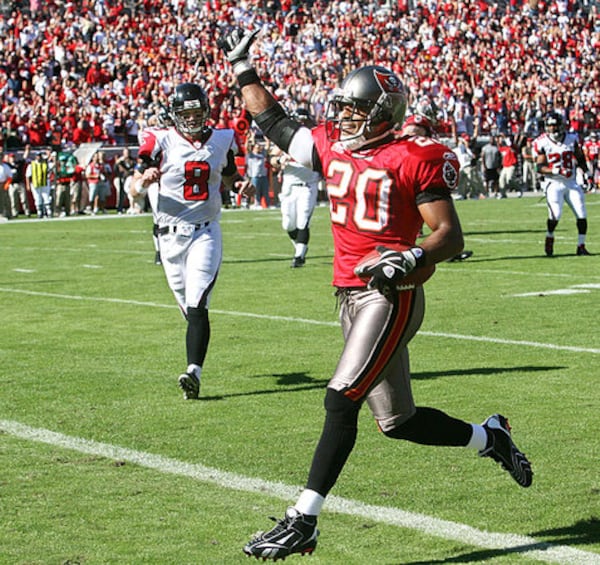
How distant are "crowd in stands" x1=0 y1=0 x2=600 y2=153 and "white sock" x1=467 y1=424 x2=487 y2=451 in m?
23.8

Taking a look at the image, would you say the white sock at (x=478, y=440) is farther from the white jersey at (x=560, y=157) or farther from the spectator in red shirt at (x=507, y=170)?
the spectator in red shirt at (x=507, y=170)

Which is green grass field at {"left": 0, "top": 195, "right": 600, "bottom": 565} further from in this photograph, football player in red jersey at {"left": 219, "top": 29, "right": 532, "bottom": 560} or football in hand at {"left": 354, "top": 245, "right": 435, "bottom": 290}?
football in hand at {"left": 354, "top": 245, "right": 435, "bottom": 290}

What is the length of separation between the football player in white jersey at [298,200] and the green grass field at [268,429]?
1.94 m

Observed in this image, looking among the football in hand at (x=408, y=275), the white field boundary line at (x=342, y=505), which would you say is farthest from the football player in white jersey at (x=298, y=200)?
the football in hand at (x=408, y=275)

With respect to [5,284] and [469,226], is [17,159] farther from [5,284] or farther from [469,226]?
[5,284]

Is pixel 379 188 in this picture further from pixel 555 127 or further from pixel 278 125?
pixel 555 127

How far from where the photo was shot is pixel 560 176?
50.2ft

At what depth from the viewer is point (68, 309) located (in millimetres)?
11445

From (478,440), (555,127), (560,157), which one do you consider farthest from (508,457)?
(555,127)

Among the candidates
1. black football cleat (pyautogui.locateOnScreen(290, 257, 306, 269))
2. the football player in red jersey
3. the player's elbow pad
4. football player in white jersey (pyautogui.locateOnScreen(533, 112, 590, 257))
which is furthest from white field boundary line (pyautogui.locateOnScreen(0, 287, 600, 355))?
football player in white jersey (pyautogui.locateOnScreen(533, 112, 590, 257))

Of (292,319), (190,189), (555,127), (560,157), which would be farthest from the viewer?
(555,127)

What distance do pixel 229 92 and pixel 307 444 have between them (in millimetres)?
28080

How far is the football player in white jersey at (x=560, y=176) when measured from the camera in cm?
1518

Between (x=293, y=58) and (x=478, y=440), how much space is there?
32.4 m
